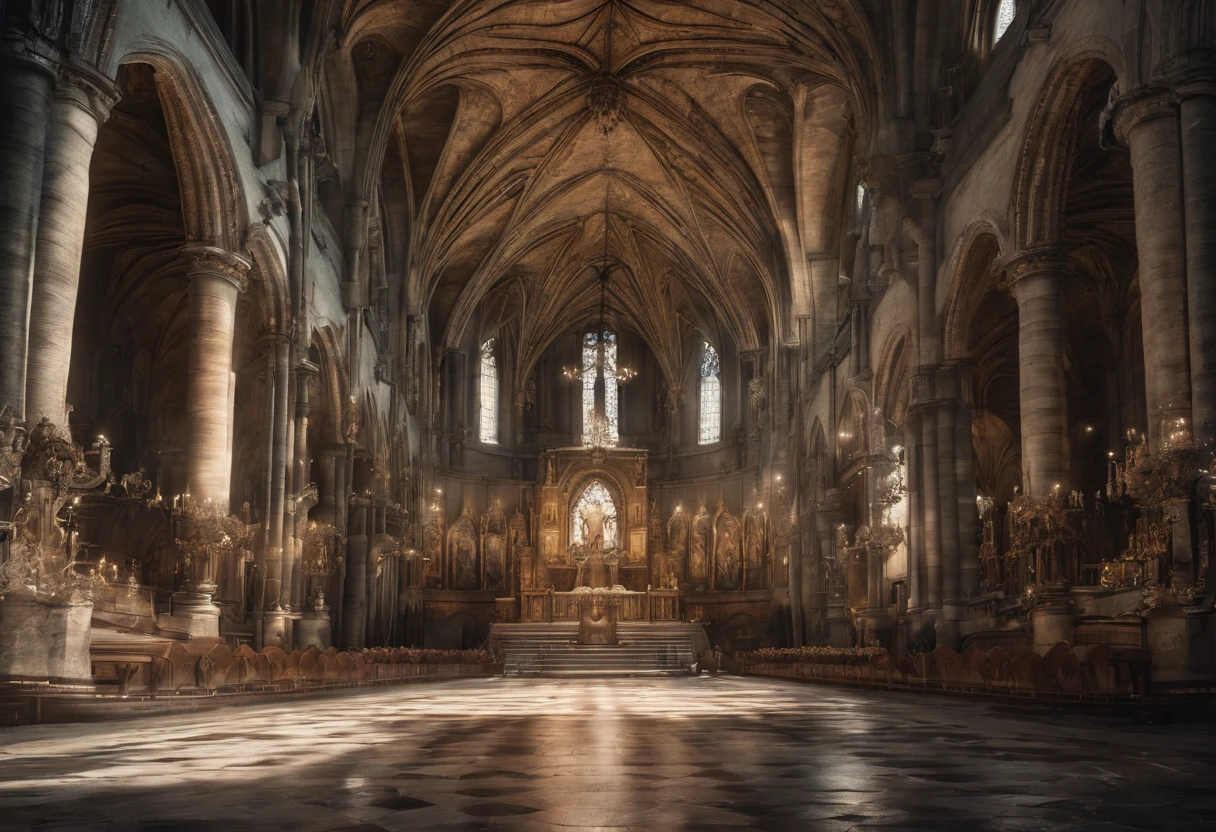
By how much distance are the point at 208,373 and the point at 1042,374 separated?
1286cm

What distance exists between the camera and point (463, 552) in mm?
49250

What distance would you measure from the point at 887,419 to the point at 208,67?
55.3ft

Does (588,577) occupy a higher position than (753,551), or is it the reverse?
(753,551)

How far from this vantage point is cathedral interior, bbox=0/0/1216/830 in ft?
24.3

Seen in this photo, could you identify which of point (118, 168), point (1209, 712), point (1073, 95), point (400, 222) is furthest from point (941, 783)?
point (400, 222)

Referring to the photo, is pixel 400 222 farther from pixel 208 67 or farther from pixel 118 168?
pixel 208 67

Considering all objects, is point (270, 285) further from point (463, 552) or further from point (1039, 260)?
point (463, 552)

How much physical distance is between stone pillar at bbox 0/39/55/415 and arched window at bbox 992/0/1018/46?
15672mm

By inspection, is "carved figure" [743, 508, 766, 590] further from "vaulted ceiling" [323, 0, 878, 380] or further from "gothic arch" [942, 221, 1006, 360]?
"gothic arch" [942, 221, 1006, 360]

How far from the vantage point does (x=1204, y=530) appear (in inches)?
503

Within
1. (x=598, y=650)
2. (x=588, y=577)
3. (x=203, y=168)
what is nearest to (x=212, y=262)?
(x=203, y=168)

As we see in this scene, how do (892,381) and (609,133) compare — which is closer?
(892,381)

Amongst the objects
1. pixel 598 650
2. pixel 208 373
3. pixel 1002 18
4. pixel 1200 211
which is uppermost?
pixel 1002 18

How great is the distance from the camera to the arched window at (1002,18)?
21.9 meters
